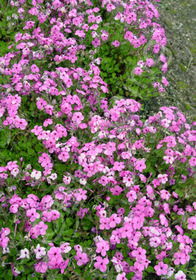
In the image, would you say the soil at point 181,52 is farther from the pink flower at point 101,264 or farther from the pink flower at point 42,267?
the pink flower at point 42,267

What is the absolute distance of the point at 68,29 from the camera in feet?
15.9

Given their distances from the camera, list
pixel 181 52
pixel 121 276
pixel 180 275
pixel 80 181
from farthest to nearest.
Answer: pixel 181 52, pixel 80 181, pixel 180 275, pixel 121 276

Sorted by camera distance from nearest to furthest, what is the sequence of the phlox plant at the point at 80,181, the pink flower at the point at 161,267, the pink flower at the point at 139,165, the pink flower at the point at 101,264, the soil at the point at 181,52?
the pink flower at the point at 101,264 < the phlox plant at the point at 80,181 < the pink flower at the point at 161,267 < the pink flower at the point at 139,165 < the soil at the point at 181,52

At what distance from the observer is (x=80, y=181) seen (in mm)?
3510

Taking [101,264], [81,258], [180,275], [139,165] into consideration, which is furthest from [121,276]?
[139,165]

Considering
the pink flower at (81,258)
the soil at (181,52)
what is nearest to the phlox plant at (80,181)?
the pink flower at (81,258)

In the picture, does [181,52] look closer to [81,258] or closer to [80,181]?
[80,181]

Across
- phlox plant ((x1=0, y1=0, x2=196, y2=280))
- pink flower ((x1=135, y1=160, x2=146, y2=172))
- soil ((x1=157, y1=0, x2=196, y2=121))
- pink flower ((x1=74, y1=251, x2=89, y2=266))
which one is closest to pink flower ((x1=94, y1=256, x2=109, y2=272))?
phlox plant ((x1=0, y1=0, x2=196, y2=280))

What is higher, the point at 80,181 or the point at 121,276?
the point at 80,181

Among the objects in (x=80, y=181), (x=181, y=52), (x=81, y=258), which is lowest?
(x=81, y=258)

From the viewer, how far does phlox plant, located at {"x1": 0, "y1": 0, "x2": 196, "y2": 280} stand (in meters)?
3.14

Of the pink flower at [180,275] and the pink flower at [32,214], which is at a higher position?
the pink flower at [32,214]

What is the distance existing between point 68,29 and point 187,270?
4.18 meters

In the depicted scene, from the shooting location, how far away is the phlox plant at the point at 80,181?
314 cm
